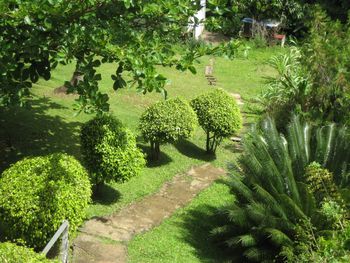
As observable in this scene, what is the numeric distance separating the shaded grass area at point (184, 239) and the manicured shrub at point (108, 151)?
1.02m

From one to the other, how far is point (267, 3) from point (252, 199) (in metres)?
15.5

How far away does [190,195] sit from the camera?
389 inches

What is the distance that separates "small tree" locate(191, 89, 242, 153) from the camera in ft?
36.2

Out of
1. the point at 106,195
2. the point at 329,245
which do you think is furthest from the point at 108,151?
the point at 329,245

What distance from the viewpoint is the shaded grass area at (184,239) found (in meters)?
7.87

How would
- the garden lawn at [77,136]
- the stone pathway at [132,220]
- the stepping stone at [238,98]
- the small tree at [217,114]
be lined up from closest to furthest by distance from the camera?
1. the stone pathway at [132,220]
2. the garden lawn at [77,136]
3. the small tree at [217,114]
4. the stepping stone at [238,98]

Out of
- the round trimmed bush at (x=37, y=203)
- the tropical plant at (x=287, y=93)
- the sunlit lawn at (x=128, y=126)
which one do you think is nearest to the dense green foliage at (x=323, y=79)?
the tropical plant at (x=287, y=93)

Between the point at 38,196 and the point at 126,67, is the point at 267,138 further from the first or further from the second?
the point at 38,196

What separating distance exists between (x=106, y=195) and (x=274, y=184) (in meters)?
2.72

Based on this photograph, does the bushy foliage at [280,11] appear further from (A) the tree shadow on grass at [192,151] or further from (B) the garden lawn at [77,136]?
(A) the tree shadow on grass at [192,151]

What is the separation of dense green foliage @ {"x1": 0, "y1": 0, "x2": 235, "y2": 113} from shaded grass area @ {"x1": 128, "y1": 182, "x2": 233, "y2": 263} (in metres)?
2.12

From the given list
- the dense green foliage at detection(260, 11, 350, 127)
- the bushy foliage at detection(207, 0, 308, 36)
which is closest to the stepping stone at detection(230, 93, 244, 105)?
the dense green foliage at detection(260, 11, 350, 127)

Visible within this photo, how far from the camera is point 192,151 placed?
11766 millimetres

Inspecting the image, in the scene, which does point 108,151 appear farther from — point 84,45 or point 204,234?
point 204,234
